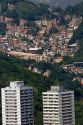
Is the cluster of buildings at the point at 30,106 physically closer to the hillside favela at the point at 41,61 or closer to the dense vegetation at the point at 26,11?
the hillside favela at the point at 41,61

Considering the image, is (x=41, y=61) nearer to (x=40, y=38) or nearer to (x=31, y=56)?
(x=31, y=56)

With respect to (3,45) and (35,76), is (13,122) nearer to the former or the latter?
(35,76)

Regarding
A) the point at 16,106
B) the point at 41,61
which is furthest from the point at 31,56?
the point at 16,106

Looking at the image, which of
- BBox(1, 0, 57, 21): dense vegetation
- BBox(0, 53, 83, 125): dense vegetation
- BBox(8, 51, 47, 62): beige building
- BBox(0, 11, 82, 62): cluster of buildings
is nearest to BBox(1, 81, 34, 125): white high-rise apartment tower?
BBox(0, 53, 83, 125): dense vegetation

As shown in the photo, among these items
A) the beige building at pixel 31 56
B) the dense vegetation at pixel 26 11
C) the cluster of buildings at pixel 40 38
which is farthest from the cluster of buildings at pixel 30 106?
the dense vegetation at pixel 26 11

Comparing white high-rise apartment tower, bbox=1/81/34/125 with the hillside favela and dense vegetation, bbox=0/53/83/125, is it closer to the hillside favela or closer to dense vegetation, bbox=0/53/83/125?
the hillside favela

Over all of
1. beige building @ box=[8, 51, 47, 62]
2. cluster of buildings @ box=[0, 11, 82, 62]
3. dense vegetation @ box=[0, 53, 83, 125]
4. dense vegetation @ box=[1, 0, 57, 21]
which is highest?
dense vegetation @ box=[1, 0, 57, 21]

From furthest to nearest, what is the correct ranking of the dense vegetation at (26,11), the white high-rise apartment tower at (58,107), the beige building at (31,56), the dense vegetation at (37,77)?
the dense vegetation at (26,11)
the beige building at (31,56)
the dense vegetation at (37,77)
the white high-rise apartment tower at (58,107)
